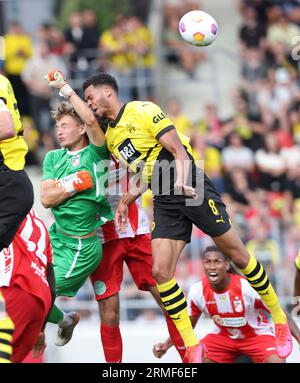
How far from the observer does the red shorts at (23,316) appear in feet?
25.3

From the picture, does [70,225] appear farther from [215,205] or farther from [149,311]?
[149,311]

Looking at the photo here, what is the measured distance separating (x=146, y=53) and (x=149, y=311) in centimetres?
631

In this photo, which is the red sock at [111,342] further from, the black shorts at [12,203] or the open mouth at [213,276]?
the black shorts at [12,203]

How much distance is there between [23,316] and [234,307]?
3261 millimetres

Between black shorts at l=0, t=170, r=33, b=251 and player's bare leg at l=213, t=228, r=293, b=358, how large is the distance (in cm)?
218

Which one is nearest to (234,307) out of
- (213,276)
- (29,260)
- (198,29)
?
(213,276)

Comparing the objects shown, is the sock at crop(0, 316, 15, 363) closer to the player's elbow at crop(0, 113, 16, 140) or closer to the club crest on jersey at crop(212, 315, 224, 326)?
the player's elbow at crop(0, 113, 16, 140)

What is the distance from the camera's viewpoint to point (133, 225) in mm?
10320

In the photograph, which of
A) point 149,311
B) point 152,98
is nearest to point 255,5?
point 152,98

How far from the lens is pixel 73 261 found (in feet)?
32.6

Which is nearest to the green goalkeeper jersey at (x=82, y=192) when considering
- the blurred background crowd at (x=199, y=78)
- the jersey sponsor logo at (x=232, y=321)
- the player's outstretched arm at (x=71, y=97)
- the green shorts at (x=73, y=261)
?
the green shorts at (x=73, y=261)

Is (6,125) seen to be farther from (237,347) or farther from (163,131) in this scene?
(237,347)

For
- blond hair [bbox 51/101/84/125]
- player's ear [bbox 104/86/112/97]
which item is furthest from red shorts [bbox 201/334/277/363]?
player's ear [bbox 104/86/112/97]

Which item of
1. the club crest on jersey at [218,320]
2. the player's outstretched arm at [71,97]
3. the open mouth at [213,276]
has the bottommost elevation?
the club crest on jersey at [218,320]
